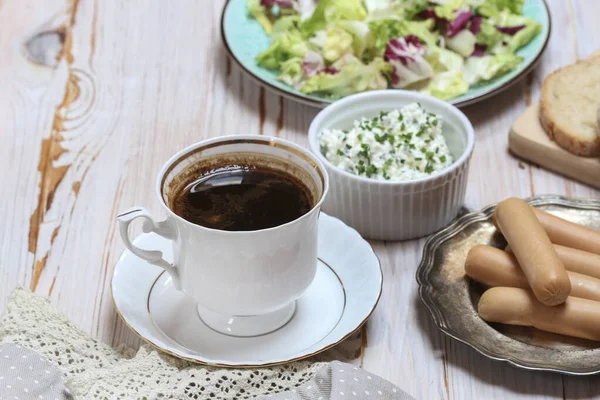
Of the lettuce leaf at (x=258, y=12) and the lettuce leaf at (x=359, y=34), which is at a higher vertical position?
the lettuce leaf at (x=359, y=34)

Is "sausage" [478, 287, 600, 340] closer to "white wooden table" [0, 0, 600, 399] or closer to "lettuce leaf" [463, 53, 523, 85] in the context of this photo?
"white wooden table" [0, 0, 600, 399]

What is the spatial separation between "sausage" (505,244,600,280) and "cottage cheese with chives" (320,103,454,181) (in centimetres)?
36

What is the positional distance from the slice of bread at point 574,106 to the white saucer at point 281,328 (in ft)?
2.24

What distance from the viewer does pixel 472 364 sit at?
5.05 feet

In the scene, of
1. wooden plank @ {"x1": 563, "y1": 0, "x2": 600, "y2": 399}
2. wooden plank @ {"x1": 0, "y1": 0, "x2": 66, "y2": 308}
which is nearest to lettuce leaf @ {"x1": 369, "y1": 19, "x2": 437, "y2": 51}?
wooden plank @ {"x1": 563, "y1": 0, "x2": 600, "y2": 399}

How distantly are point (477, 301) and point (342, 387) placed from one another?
37 cm

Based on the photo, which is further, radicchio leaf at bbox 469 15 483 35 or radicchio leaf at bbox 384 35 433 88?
radicchio leaf at bbox 469 15 483 35

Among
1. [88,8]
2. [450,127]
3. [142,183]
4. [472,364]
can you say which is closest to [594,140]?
[450,127]

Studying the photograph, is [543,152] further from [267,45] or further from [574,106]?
[267,45]

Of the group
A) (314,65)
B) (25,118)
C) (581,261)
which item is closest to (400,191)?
(581,261)

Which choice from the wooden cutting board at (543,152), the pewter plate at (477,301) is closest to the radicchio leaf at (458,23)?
the wooden cutting board at (543,152)

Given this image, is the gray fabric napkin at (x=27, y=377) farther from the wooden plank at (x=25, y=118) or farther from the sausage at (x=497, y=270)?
the sausage at (x=497, y=270)

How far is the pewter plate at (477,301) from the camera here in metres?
1.45

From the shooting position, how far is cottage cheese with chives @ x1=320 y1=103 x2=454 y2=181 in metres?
1.80
